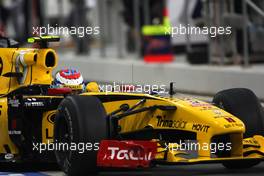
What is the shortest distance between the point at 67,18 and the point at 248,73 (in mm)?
10903

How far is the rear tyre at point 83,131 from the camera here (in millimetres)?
8438

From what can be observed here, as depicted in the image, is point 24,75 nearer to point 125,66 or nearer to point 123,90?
point 123,90

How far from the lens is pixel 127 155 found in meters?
8.41

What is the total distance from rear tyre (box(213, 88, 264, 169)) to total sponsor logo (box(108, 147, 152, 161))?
1.31 meters

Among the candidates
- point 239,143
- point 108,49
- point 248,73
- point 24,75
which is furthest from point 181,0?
point 239,143

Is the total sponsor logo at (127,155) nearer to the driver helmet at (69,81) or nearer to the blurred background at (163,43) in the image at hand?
the driver helmet at (69,81)

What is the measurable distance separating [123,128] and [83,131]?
0.97m

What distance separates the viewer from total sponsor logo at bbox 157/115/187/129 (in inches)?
345

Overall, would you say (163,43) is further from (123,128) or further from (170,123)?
(170,123)

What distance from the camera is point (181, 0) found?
72.9 ft

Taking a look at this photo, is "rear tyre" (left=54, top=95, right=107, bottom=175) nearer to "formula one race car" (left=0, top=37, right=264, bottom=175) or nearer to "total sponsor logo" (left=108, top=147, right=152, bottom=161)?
"formula one race car" (left=0, top=37, right=264, bottom=175)

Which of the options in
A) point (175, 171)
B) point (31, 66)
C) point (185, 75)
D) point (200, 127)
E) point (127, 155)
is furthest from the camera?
point (185, 75)

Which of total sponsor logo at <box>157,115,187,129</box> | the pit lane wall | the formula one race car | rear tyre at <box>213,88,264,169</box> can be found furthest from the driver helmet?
the pit lane wall

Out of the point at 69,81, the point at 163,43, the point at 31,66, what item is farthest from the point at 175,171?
the point at 163,43
